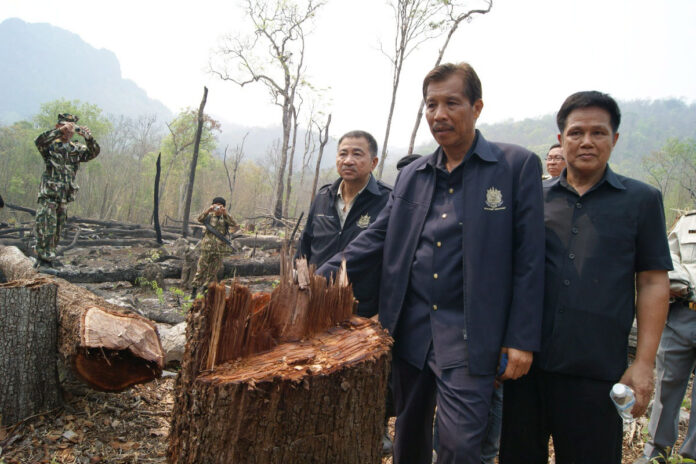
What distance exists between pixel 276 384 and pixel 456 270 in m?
0.90

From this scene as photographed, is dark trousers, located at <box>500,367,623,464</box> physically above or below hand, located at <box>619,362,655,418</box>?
below

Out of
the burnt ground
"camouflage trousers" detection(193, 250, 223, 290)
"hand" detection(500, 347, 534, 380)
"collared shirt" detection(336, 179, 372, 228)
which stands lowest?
the burnt ground

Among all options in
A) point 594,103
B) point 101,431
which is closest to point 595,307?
point 594,103

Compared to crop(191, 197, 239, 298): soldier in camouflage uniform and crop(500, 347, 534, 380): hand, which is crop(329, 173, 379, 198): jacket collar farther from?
crop(191, 197, 239, 298): soldier in camouflage uniform

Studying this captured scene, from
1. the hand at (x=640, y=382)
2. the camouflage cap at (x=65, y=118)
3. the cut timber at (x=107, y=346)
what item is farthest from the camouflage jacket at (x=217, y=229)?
the hand at (x=640, y=382)

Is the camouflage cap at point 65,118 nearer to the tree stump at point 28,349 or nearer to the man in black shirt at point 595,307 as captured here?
the tree stump at point 28,349

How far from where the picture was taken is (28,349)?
8.23ft

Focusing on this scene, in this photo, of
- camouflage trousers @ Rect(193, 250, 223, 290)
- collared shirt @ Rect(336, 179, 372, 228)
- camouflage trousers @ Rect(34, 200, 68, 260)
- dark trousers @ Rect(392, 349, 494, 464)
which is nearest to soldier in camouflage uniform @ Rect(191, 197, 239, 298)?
camouflage trousers @ Rect(193, 250, 223, 290)

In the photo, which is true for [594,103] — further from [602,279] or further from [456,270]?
[456,270]

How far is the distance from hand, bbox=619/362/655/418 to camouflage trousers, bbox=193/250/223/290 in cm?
715

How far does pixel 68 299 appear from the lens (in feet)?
8.87

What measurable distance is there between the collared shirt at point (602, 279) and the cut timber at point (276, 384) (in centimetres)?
78

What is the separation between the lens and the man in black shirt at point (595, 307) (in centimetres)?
165

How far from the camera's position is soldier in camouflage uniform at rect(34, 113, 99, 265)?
254 inches
